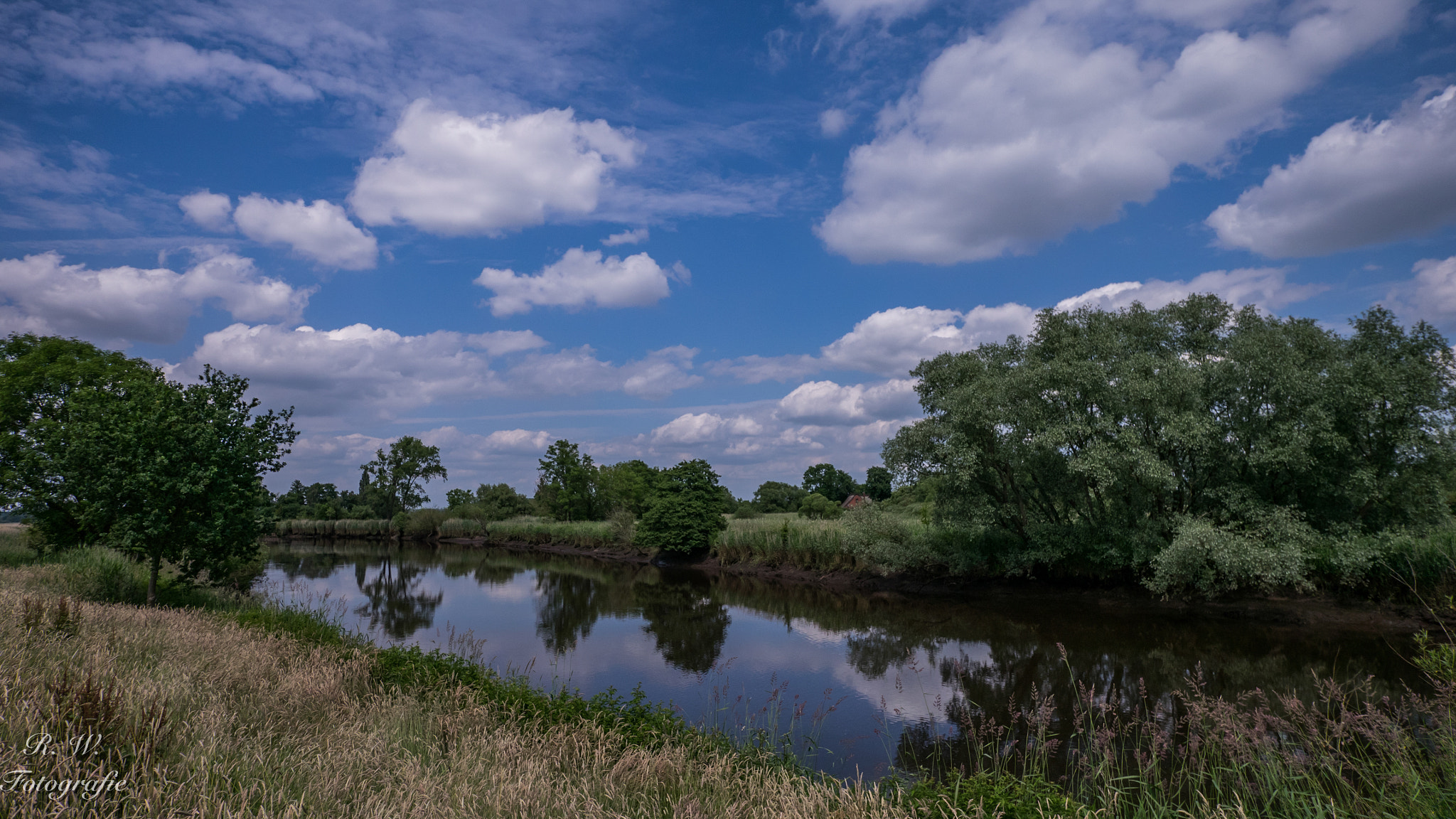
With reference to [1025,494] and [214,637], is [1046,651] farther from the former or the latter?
[214,637]

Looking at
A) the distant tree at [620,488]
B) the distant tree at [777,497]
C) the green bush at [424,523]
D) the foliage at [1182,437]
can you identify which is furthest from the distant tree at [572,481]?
the foliage at [1182,437]

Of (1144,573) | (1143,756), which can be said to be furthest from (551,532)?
(1143,756)

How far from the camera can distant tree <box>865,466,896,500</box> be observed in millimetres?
81688

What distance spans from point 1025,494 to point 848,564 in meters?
8.47

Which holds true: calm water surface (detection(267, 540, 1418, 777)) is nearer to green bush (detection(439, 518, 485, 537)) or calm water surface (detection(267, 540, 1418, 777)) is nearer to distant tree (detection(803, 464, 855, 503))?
green bush (detection(439, 518, 485, 537))

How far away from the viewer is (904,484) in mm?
22484

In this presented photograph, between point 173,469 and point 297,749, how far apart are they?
11.7 meters

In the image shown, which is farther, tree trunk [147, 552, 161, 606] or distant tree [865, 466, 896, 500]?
distant tree [865, 466, 896, 500]

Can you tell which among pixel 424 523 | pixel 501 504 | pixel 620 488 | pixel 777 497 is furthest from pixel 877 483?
pixel 424 523

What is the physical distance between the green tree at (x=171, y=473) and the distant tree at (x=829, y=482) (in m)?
75.0

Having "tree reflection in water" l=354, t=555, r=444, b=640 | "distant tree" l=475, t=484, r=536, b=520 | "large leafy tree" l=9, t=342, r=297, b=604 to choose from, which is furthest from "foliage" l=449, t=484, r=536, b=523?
"large leafy tree" l=9, t=342, r=297, b=604

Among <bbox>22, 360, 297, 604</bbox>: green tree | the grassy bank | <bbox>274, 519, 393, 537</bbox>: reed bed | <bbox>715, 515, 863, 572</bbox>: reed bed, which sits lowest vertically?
<bbox>274, 519, 393, 537</bbox>: reed bed

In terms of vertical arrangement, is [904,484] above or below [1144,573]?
above

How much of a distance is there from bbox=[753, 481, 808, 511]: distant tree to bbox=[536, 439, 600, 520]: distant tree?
28138 mm
